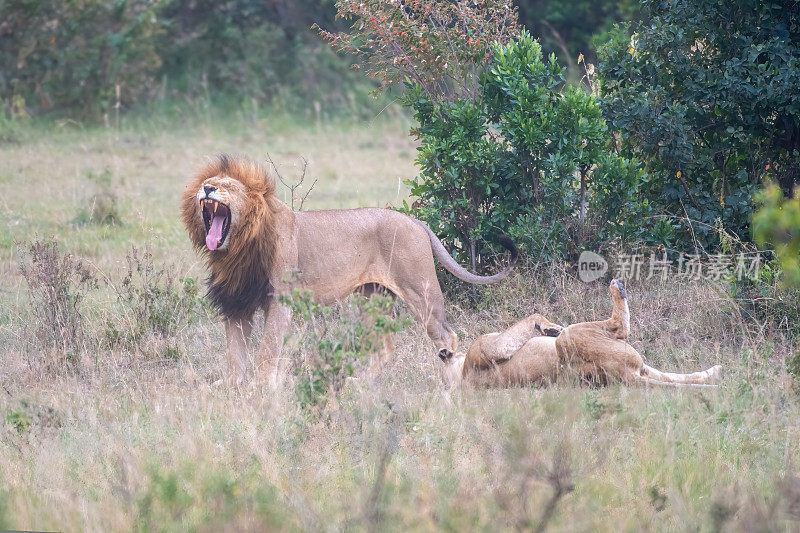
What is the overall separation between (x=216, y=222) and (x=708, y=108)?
4.12 metres

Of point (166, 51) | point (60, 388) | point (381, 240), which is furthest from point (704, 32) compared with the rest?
point (166, 51)

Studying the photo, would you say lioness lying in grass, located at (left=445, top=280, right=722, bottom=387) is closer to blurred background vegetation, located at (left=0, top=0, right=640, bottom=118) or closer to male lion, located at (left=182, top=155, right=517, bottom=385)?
male lion, located at (left=182, top=155, right=517, bottom=385)

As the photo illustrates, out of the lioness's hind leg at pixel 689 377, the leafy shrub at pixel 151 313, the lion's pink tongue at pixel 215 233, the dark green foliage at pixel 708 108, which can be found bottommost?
the lioness's hind leg at pixel 689 377

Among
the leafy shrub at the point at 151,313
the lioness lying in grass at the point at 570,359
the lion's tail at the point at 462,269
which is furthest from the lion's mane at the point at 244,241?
the lioness lying in grass at the point at 570,359

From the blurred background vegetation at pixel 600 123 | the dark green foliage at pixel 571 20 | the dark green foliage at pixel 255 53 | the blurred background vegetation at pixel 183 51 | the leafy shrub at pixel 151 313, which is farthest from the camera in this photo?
the dark green foliage at pixel 571 20

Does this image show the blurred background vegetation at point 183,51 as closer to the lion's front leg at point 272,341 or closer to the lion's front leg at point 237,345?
the lion's front leg at point 237,345

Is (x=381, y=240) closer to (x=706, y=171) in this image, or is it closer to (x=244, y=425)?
(x=244, y=425)

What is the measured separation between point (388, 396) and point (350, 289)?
1.16 metres

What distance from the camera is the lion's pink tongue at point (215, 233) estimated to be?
19.0 ft

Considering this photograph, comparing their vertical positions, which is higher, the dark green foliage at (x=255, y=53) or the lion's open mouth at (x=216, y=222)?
the dark green foliage at (x=255, y=53)

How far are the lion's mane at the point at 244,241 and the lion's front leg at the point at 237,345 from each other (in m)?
0.06

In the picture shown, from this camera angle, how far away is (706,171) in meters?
7.74

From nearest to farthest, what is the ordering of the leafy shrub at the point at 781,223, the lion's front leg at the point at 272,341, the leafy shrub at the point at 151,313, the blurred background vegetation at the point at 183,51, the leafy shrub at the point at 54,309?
the leafy shrub at the point at 781,223
the lion's front leg at the point at 272,341
the leafy shrub at the point at 54,309
the leafy shrub at the point at 151,313
the blurred background vegetation at the point at 183,51

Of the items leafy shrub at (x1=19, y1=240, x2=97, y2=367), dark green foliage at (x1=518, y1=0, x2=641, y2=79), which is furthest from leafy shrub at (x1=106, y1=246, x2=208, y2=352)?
dark green foliage at (x1=518, y1=0, x2=641, y2=79)
